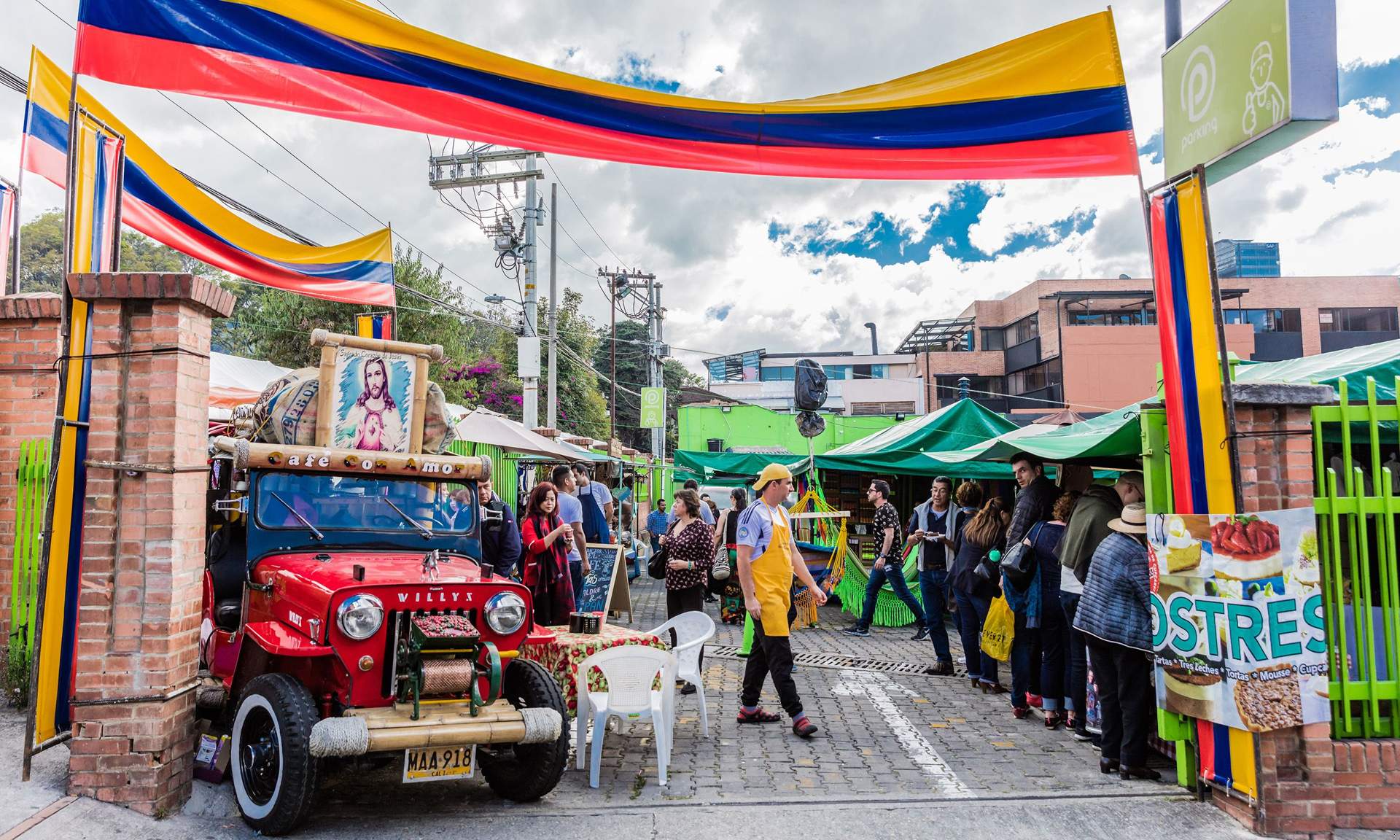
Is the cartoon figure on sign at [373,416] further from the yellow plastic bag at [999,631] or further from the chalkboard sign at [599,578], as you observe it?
the yellow plastic bag at [999,631]

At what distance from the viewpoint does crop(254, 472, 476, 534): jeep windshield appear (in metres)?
5.55

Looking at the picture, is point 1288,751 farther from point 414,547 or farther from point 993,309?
point 993,309

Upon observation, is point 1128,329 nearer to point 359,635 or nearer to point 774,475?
point 774,475

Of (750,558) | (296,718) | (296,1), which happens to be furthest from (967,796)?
(296,1)

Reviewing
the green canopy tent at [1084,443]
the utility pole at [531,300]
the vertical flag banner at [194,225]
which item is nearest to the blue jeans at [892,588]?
the green canopy tent at [1084,443]

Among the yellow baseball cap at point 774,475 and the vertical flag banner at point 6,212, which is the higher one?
the vertical flag banner at point 6,212

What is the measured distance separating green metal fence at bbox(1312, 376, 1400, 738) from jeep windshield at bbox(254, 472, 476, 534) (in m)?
5.10

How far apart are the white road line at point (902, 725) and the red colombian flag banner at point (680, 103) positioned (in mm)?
3755

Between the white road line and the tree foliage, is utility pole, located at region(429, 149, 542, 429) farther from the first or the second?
the tree foliage

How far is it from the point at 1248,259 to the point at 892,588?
158 ft

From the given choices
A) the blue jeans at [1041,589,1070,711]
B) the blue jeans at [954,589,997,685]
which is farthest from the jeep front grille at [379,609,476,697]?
the blue jeans at [954,589,997,685]

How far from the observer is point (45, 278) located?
42281 millimetres

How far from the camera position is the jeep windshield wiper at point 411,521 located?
5.86 meters

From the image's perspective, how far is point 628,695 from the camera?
5.58 meters
